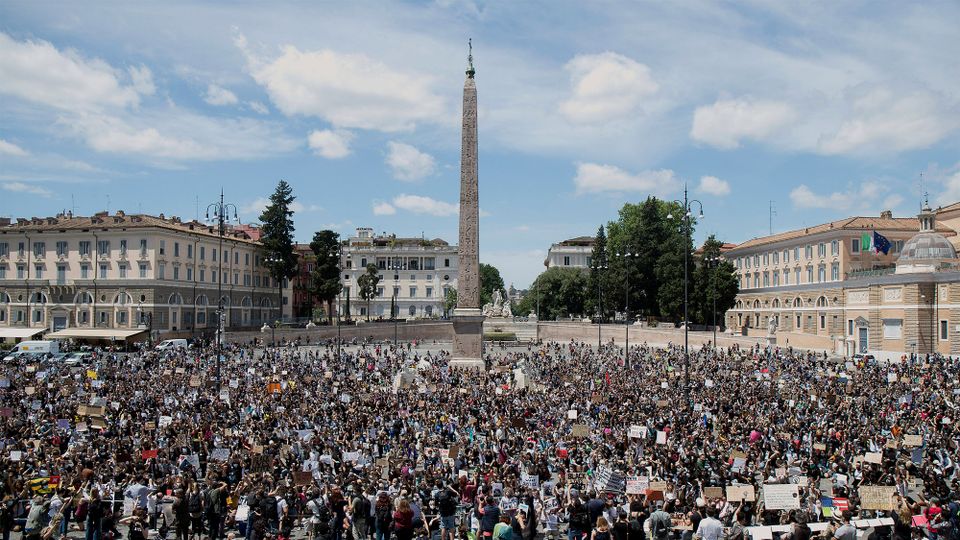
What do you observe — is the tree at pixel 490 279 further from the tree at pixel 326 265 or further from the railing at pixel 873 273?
the railing at pixel 873 273

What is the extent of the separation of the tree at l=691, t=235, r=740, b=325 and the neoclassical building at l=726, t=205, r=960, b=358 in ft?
13.3

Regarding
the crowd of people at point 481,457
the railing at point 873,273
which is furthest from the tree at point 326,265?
the railing at point 873,273

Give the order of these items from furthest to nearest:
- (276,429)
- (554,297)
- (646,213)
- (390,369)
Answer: (554,297)
(646,213)
(390,369)
(276,429)

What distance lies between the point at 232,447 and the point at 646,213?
56319mm

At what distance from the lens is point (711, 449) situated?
1777 centimetres

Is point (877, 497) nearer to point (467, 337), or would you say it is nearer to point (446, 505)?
point (446, 505)

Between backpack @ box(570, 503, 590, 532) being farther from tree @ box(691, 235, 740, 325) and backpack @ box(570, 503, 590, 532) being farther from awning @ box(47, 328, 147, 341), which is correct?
tree @ box(691, 235, 740, 325)

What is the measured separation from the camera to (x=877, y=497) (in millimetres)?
12664

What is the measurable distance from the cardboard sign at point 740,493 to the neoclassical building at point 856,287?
34504mm

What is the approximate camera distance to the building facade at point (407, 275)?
318 ft

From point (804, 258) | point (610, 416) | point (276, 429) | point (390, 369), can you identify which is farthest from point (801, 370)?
point (804, 258)

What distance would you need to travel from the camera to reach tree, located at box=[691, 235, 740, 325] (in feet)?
202

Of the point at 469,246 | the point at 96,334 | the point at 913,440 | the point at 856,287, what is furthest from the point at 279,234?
the point at 913,440

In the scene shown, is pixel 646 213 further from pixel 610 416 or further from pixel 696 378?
pixel 610 416
